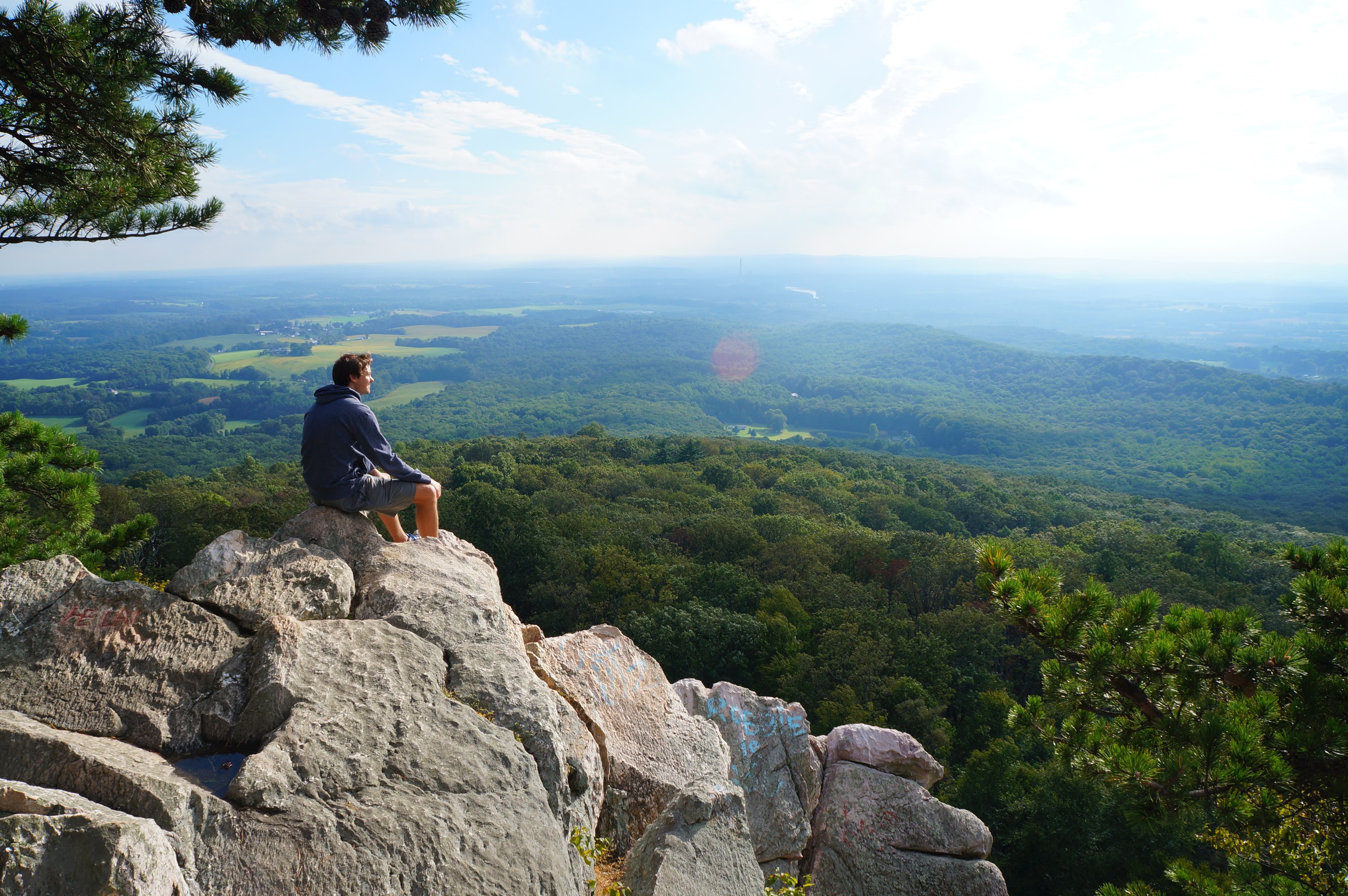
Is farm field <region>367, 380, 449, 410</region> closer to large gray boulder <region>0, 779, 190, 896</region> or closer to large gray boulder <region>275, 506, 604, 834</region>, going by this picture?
large gray boulder <region>275, 506, 604, 834</region>

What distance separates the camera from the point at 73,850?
2766 millimetres

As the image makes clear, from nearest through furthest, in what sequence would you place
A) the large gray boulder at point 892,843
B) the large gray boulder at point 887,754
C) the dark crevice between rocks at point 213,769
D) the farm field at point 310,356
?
the dark crevice between rocks at point 213,769 < the large gray boulder at point 892,843 < the large gray boulder at point 887,754 < the farm field at point 310,356

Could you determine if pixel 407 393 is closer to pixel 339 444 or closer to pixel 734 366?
pixel 734 366

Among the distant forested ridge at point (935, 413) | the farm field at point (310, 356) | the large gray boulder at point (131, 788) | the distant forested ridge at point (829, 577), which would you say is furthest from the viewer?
the farm field at point (310, 356)

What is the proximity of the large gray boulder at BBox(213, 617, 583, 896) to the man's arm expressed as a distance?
163 cm

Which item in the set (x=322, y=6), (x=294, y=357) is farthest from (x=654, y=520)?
(x=294, y=357)

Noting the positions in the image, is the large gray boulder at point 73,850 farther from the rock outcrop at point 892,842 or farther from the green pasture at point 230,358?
the green pasture at point 230,358

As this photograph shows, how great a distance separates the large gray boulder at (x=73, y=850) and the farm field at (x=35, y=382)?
488ft

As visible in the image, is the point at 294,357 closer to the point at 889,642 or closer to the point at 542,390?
the point at 542,390

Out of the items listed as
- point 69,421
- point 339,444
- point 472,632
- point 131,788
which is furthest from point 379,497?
point 69,421

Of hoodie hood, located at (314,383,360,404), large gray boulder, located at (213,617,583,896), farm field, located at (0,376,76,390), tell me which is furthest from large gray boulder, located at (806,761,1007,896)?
farm field, located at (0,376,76,390)

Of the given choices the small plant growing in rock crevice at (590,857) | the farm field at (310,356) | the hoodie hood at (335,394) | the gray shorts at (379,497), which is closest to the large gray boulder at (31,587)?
the gray shorts at (379,497)

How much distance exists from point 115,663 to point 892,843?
30.2 feet

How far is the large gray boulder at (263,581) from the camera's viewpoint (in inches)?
192
